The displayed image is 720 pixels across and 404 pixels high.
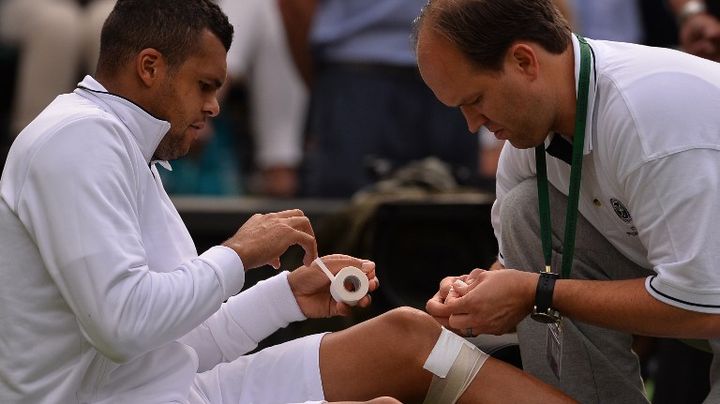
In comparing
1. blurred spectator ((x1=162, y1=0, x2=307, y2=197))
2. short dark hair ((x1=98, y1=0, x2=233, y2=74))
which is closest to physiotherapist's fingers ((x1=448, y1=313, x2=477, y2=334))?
short dark hair ((x1=98, y1=0, x2=233, y2=74))

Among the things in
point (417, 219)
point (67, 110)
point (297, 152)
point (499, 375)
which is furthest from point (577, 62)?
point (297, 152)

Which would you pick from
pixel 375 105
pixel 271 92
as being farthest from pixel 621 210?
pixel 271 92

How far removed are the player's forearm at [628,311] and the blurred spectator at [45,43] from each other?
3.43m

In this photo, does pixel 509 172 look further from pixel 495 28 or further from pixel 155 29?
pixel 155 29

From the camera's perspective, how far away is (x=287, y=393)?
10.3 feet

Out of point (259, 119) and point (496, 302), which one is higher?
point (496, 302)

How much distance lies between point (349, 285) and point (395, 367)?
0.72 feet

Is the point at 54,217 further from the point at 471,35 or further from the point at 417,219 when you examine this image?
the point at 417,219

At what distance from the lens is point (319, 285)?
3291 millimetres

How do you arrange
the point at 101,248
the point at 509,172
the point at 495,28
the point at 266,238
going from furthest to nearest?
the point at 509,172 → the point at 495,28 → the point at 266,238 → the point at 101,248

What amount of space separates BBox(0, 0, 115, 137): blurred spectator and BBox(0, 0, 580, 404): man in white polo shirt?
2.93 metres

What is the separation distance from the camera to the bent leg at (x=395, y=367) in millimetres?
3096

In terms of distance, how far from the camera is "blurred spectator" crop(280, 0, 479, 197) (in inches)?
221

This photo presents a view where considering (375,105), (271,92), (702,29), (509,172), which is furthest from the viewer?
(271,92)
